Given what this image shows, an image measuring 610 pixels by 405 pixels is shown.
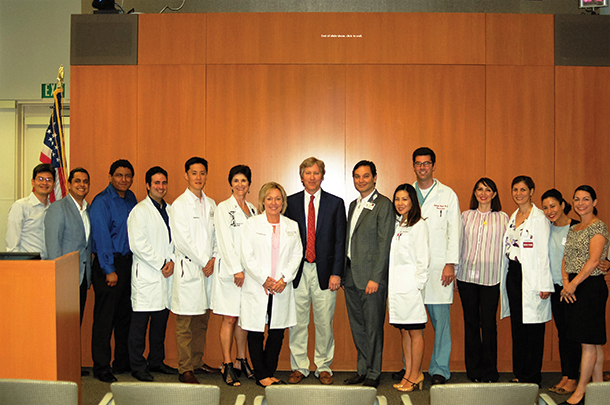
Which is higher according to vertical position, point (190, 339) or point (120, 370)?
point (190, 339)

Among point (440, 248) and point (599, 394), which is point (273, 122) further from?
point (599, 394)

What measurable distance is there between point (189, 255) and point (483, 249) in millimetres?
2575

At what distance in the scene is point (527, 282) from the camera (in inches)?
159

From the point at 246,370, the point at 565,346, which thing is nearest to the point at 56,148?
the point at 246,370

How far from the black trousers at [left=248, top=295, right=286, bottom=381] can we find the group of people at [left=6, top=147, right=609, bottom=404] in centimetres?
1

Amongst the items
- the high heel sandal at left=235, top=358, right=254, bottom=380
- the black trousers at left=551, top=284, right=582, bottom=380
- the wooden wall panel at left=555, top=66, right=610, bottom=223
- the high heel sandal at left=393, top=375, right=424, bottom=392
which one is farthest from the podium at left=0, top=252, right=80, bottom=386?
the wooden wall panel at left=555, top=66, right=610, bottom=223

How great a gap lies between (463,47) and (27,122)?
617cm

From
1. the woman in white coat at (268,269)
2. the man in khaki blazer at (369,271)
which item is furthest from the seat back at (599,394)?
the woman in white coat at (268,269)

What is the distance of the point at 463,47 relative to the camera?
490 cm

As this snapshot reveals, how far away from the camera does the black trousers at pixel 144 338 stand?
14.2 feet

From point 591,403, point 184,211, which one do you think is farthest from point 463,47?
point 591,403

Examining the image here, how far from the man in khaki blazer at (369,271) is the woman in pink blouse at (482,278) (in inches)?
30.7

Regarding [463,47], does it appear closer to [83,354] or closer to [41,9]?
[83,354]

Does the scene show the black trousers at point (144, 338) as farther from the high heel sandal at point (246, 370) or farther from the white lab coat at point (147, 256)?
the high heel sandal at point (246, 370)
